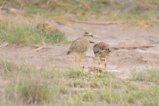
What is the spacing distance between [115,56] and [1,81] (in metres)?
3.83

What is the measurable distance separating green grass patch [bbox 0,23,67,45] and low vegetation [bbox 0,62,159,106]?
345 cm

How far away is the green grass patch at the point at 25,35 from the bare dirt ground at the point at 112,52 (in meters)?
0.27

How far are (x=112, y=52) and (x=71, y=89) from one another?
161 inches

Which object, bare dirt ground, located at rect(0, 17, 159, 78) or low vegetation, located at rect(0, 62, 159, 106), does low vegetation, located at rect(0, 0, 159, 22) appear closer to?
bare dirt ground, located at rect(0, 17, 159, 78)

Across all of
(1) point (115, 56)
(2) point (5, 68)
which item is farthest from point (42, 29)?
(2) point (5, 68)

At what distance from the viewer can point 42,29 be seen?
14336mm

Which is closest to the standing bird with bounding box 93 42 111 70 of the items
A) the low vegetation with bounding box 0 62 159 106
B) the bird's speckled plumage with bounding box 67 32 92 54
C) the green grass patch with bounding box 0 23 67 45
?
the bird's speckled plumage with bounding box 67 32 92 54

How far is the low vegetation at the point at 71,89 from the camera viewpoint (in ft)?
27.4

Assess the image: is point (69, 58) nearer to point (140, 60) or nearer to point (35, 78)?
point (140, 60)

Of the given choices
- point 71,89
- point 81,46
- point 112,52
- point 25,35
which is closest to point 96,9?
point 25,35

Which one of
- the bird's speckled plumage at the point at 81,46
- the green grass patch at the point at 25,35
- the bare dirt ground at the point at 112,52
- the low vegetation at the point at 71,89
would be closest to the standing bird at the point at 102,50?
the bird's speckled plumage at the point at 81,46

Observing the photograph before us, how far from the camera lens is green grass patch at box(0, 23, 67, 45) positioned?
13709 mm

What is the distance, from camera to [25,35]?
13.8m

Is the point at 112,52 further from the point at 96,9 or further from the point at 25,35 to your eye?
the point at 96,9
